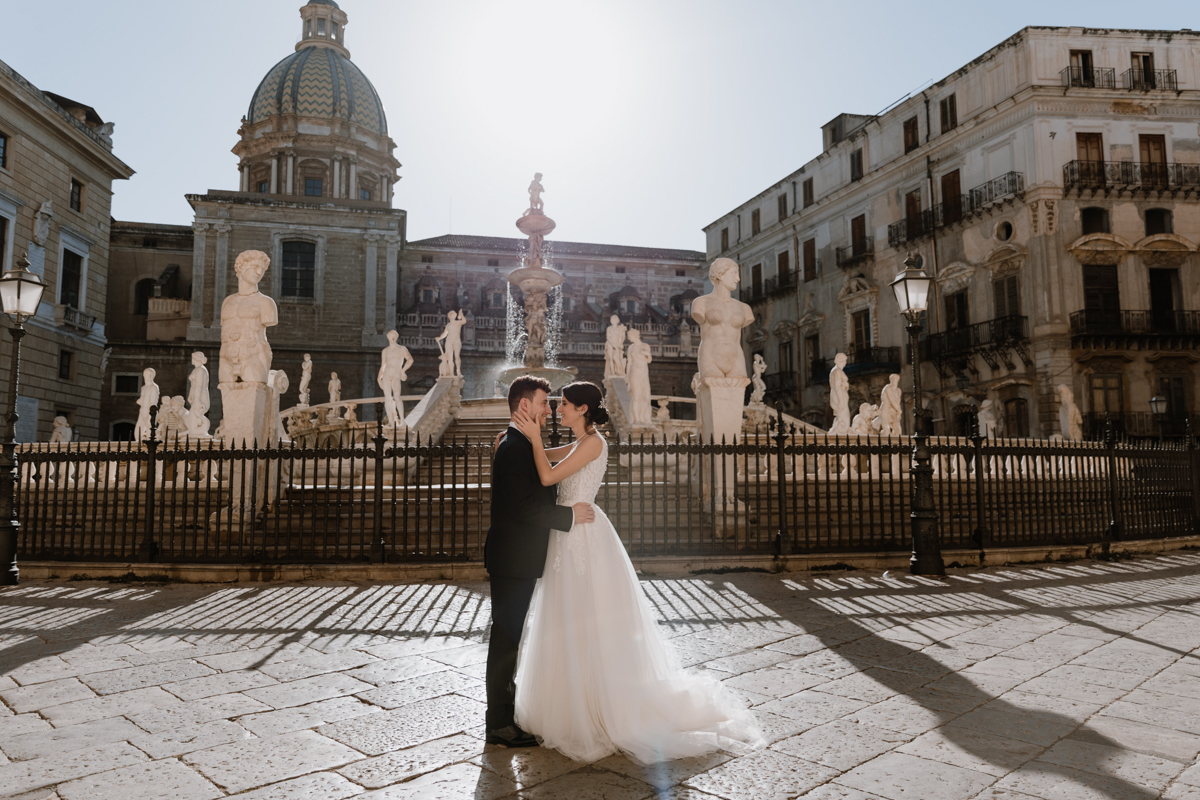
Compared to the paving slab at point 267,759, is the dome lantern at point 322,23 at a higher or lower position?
higher

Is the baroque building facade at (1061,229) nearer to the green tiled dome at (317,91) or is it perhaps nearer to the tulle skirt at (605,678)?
the tulle skirt at (605,678)

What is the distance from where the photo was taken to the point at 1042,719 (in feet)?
12.1

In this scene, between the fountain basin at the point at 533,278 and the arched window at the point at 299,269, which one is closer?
the fountain basin at the point at 533,278

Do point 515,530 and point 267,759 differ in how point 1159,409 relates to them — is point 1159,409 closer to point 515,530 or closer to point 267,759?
point 515,530

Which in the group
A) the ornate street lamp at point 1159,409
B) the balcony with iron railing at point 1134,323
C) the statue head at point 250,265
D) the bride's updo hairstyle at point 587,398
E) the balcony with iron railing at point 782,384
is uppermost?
the balcony with iron railing at point 1134,323

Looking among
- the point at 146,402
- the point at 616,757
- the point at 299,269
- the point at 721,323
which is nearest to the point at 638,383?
the point at 721,323

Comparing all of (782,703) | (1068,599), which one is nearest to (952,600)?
(1068,599)

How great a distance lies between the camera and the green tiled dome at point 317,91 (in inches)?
1720

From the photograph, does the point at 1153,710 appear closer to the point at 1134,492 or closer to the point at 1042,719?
the point at 1042,719

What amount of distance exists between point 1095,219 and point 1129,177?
5.64 ft

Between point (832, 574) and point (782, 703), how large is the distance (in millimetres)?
4744

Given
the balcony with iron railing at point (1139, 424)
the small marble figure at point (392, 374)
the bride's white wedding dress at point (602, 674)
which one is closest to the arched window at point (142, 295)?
the small marble figure at point (392, 374)

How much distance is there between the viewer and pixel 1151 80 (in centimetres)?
2567

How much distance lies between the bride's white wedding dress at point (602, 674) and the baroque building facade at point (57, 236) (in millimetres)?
25222
